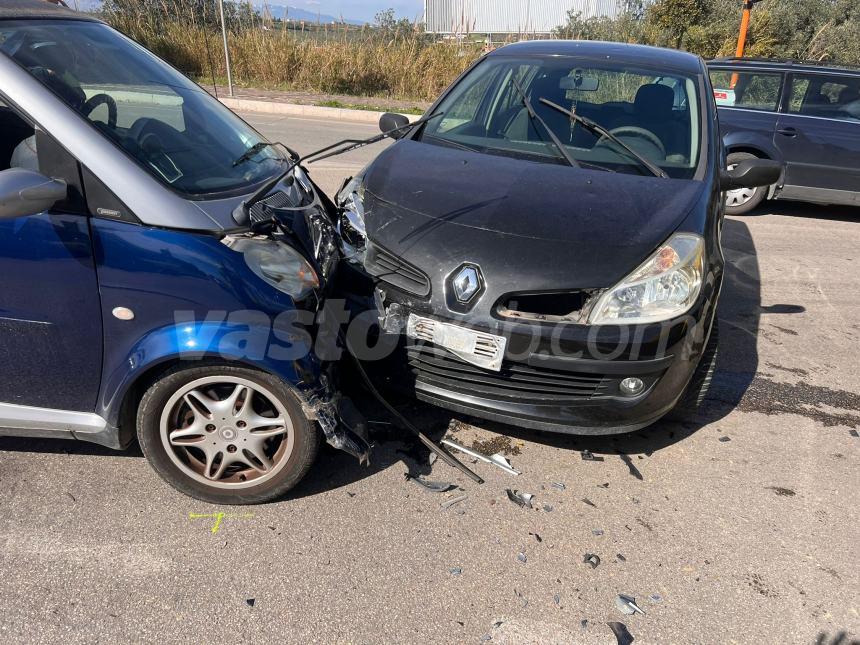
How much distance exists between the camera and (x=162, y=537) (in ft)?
7.87

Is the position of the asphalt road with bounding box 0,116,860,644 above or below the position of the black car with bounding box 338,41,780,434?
below

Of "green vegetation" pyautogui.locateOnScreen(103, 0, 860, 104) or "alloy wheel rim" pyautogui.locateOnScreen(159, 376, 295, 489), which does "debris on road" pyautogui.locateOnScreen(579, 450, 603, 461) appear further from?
"green vegetation" pyautogui.locateOnScreen(103, 0, 860, 104)

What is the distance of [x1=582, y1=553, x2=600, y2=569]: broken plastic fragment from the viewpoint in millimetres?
2381

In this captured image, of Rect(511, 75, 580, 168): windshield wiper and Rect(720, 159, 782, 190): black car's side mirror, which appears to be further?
Rect(720, 159, 782, 190): black car's side mirror

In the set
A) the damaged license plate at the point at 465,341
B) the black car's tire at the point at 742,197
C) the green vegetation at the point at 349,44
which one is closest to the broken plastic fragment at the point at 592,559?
the damaged license plate at the point at 465,341

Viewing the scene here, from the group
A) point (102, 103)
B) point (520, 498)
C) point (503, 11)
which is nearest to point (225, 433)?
point (520, 498)

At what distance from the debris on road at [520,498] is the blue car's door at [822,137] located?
6.19 m

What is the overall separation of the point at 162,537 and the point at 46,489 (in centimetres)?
60

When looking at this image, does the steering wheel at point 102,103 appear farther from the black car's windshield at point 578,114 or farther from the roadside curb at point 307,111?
the roadside curb at point 307,111

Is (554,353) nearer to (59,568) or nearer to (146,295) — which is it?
(146,295)

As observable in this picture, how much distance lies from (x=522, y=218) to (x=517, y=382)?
0.71 metres

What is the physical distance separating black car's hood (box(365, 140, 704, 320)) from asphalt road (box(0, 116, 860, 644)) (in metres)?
0.91

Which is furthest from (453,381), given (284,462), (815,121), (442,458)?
(815,121)

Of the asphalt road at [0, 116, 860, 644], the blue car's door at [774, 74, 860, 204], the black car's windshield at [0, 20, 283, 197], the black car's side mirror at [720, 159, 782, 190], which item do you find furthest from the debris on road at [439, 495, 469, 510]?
the blue car's door at [774, 74, 860, 204]
